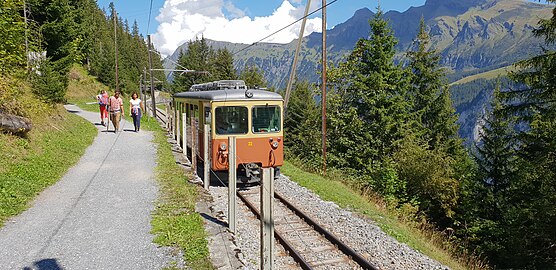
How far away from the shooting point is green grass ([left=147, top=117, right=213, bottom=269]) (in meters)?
6.23

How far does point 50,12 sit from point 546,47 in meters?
21.5

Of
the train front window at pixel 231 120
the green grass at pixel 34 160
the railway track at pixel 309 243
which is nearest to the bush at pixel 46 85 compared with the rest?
the green grass at pixel 34 160

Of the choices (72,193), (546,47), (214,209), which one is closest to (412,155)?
(546,47)

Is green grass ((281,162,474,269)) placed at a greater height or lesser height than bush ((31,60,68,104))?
lesser

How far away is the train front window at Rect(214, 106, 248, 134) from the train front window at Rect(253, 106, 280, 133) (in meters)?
0.30

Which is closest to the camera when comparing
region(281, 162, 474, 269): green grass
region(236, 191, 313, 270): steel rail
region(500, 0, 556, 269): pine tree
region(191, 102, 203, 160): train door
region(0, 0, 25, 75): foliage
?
region(236, 191, 313, 270): steel rail

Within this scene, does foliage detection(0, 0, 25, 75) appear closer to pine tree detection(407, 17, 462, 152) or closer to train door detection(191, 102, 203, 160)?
train door detection(191, 102, 203, 160)

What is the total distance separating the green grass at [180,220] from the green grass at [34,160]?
8.87 feet

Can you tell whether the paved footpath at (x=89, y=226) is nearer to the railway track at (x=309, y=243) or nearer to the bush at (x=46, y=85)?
the railway track at (x=309, y=243)

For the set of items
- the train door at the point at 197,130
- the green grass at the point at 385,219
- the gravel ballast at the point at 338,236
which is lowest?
the green grass at the point at 385,219

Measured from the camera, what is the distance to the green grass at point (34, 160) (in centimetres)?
823

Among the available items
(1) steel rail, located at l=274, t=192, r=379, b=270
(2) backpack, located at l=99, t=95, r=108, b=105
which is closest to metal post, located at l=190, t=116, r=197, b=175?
(1) steel rail, located at l=274, t=192, r=379, b=270

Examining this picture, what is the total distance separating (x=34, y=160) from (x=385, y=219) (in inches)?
377

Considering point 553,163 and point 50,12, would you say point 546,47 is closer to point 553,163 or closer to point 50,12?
point 553,163
